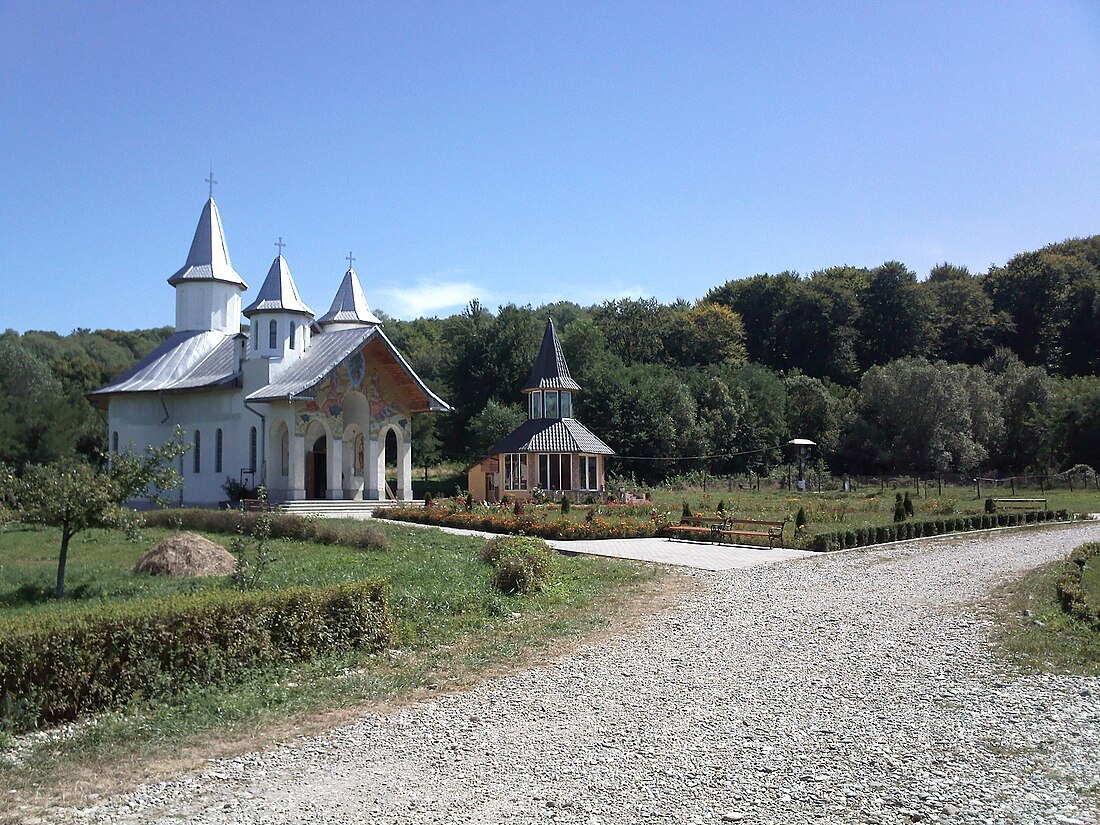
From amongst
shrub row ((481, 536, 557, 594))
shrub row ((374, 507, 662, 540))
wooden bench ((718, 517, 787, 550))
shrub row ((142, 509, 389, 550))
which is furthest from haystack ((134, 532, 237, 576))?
wooden bench ((718, 517, 787, 550))

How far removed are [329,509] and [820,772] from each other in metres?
27.1

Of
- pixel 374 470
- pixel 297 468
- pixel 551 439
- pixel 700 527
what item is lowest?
pixel 700 527

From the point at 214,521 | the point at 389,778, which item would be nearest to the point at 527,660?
the point at 389,778

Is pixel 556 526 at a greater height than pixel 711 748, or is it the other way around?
pixel 556 526

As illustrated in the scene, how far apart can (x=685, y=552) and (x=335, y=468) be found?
723 inches

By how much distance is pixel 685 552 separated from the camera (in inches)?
723

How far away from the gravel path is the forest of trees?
41013 mm

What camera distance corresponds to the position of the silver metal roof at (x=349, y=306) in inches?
1618

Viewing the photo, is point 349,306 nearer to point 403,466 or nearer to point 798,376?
point 403,466

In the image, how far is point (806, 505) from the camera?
98.9ft

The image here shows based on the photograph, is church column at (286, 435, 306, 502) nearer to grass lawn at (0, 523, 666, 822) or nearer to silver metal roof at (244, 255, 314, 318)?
silver metal roof at (244, 255, 314, 318)

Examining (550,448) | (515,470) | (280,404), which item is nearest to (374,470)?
(280,404)

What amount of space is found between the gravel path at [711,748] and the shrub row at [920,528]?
9076 mm

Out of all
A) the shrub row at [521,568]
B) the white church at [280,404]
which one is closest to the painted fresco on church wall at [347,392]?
the white church at [280,404]
